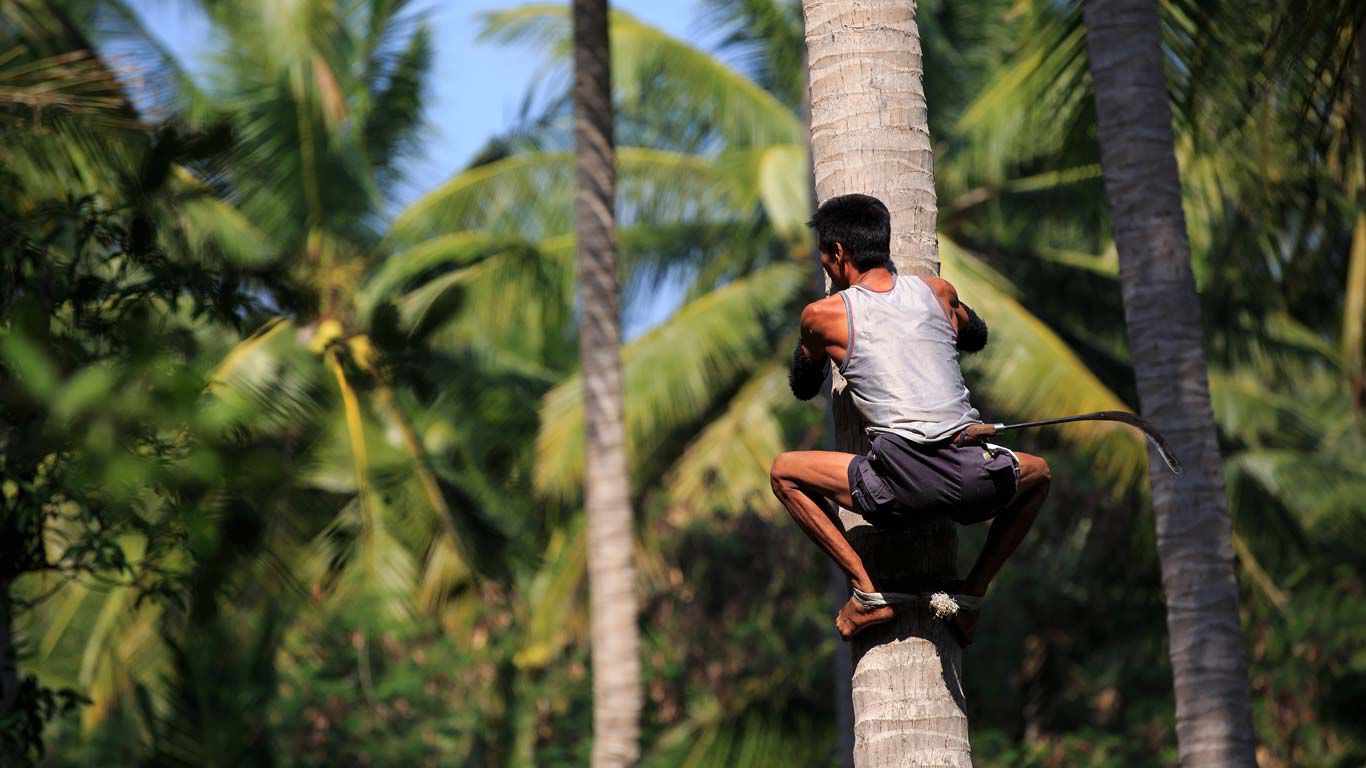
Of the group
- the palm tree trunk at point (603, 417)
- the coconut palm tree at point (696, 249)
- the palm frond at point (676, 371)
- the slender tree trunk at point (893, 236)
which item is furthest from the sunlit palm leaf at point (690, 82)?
the slender tree trunk at point (893, 236)

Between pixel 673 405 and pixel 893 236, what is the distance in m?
11.1

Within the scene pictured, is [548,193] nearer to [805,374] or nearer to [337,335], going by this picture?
[337,335]

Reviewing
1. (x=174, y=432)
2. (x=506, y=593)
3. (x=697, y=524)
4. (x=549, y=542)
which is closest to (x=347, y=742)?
(x=549, y=542)

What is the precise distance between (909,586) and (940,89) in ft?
47.5

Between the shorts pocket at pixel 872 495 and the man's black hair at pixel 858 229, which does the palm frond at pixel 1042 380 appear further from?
the shorts pocket at pixel 872 495

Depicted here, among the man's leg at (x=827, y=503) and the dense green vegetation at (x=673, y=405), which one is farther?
the dense green vegetation at (x=673, y=405)

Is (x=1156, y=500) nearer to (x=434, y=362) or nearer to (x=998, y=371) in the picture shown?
(x=998, y=371)

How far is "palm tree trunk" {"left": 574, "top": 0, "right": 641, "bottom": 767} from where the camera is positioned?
428 inches

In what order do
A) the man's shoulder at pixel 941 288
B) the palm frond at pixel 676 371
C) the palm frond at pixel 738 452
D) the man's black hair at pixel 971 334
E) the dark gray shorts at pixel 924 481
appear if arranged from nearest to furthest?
the dark gray shorts at pixel 924 481, the man's shoulder at pixel 941 288, the man's black hair at pixel 971 334, the palm frond at pixel 676 371, the palm frond at pixel 738 452

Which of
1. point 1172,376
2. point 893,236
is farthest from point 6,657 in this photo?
point 1172,376

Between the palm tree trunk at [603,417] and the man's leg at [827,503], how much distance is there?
6.30m

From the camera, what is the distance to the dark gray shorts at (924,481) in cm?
443

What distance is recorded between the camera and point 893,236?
4.99m

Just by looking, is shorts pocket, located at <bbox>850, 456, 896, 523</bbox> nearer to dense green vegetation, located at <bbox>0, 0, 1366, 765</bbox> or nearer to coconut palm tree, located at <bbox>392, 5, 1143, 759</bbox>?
dense green vegetation, located at <bbox>0, 0, 1366, 765</bbox>
